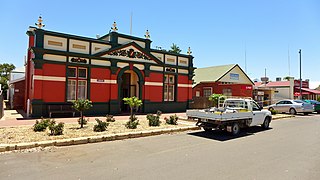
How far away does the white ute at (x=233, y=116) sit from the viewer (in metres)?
10.2

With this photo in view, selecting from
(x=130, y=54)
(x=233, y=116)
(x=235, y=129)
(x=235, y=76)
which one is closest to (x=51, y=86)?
(x=130, y=54)

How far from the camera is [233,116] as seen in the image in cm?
1046

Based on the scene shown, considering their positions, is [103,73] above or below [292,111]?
above

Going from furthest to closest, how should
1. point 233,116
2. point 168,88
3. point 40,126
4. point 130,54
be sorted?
point 168,88 → point 130,54 → point 233,116 → point 40,126

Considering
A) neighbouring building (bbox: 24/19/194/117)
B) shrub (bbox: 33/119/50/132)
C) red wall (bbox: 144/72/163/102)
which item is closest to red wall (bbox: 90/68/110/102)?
neighbouring building (bbox: 24/19/194/117)

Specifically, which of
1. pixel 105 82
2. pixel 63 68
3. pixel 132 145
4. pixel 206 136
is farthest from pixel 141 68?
pixel 132 145

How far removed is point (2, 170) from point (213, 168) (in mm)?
5199

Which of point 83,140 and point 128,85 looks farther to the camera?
point 128,85

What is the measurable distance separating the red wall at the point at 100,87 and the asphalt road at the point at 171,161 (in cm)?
916

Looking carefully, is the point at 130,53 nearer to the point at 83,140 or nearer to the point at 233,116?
the point at 233,116

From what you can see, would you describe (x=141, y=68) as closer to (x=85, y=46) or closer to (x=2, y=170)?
(x=85, y=46)

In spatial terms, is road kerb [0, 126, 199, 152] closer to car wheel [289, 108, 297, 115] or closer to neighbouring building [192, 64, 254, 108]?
neighbouring building [192, 64, 254, 108]

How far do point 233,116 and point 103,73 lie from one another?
11054mm

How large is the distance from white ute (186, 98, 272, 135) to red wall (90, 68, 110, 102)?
8.57 metres
